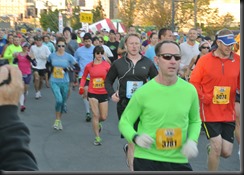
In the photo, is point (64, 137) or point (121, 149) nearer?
point (121, 149)

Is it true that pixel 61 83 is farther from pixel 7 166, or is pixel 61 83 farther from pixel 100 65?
pixel 7 166

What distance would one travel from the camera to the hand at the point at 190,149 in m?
4.00

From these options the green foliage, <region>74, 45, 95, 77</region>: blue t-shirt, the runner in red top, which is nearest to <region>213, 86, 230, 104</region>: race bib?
the runner in red top

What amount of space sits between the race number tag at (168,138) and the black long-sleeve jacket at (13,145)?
1.54 meters

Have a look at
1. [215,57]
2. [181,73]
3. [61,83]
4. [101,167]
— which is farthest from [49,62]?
[215,57]

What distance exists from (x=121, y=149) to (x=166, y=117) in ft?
13.6

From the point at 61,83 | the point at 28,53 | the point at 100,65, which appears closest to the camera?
the point at 100,65

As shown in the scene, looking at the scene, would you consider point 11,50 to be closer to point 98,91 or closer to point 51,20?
point 98,91

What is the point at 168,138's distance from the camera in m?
4.14

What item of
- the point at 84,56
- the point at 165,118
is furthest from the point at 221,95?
the point at 84,56

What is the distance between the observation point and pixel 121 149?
8195 mm

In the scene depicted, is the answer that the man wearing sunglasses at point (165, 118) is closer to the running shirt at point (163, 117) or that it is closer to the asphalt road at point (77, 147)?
the running shirt at point (163, 117)

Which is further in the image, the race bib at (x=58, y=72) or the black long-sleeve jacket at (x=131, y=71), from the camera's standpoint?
the race bib at (x=58, y=72)

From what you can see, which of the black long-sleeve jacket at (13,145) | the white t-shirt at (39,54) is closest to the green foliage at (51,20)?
the white t-shirt at (39,54)
